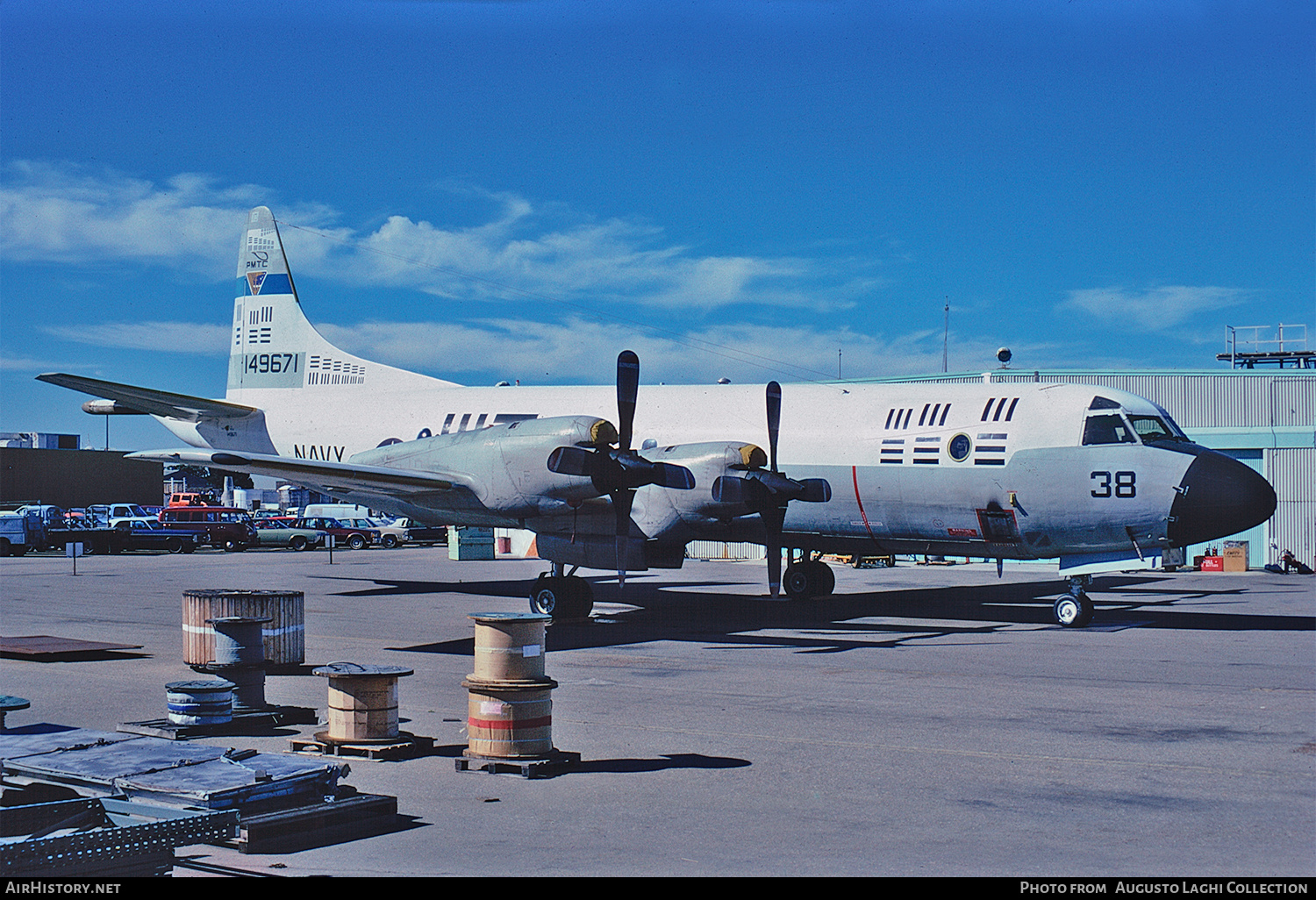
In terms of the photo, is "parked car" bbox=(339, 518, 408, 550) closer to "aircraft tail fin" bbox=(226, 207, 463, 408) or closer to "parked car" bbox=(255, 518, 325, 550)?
"parked car" bbox=(255, 518, 325, 550)

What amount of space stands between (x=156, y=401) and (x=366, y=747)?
1791 cm

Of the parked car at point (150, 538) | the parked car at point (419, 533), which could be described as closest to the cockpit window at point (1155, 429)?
the parked car at point (150, 538)

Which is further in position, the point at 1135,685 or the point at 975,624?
the point at 975,624

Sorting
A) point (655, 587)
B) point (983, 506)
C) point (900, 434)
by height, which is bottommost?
point (655, 587)

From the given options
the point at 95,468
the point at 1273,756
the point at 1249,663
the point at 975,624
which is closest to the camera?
the point at 1273,756

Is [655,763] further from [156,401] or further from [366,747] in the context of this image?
[156,401]

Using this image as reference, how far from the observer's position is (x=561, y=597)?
68.9 ft

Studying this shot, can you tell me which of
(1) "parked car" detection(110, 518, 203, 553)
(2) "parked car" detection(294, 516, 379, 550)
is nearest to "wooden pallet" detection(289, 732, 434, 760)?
(1) "parked car" detection(110, 518, 203, 553)

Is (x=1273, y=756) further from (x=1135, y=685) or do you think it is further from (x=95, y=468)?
(x=95, y=468)

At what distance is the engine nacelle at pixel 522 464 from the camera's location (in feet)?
61.2

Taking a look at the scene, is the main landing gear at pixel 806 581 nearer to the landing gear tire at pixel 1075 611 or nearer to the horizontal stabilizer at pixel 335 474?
the landing gear tire at pixel 1075 611

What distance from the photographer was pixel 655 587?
30.1m

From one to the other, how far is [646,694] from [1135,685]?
5.92 meters

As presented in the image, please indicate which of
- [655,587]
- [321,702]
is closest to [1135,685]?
[321,702]
